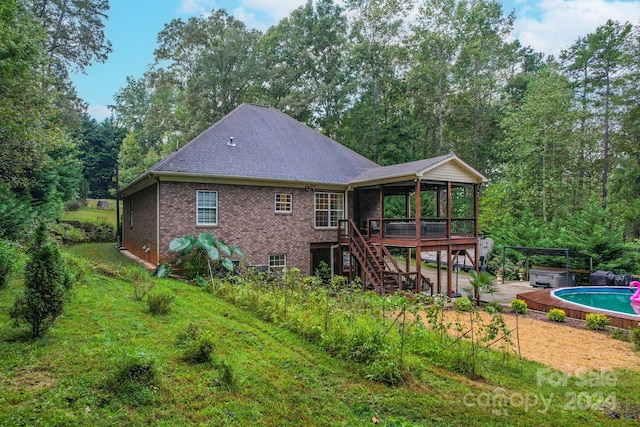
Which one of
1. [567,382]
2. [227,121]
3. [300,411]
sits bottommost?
[567,382]

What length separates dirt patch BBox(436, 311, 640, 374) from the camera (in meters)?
6.14

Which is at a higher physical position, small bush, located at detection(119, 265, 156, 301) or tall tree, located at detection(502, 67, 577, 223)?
tall tree, located at detection(502, 67, 577, 223)

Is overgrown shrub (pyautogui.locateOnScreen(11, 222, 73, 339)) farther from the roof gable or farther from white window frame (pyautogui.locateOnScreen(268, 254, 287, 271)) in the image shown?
the roof gable

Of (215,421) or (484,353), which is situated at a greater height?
(215,421)

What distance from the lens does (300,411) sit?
11.8 feet

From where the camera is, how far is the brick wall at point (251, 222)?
1242 cm

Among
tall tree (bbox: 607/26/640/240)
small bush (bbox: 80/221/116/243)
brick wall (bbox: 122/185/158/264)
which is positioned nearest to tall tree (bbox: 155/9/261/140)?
Answer: small bush (bbox: 80/221/116/243)

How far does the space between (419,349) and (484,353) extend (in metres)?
1.13

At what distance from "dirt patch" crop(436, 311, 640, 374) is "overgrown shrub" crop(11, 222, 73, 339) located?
538 centimetres

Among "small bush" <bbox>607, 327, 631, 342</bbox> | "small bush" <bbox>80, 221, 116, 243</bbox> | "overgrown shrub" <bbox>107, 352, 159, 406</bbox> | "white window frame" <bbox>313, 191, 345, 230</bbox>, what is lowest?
"small bush" <bbox>607, 327, 631, 342</bbox>

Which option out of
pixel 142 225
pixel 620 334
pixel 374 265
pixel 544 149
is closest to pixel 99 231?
pixel 142 225

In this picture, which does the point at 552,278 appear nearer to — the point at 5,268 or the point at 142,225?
the point at 142,225

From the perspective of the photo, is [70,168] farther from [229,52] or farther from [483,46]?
[483,46]

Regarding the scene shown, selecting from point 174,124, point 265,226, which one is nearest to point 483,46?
point 265,226
